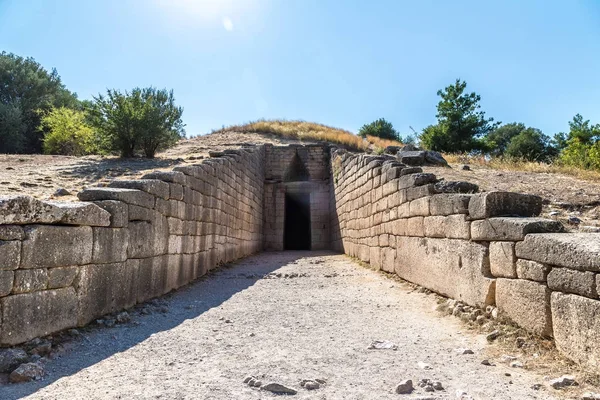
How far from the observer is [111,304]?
4504 millimetres

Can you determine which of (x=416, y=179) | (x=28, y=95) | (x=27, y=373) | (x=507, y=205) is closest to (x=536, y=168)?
(x=416, y=179)

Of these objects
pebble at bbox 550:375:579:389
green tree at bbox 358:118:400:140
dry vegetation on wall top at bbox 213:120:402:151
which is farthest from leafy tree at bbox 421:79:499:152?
pebble at bbox 550:375:579:389

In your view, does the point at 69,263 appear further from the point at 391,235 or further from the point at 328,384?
the point at 391,235

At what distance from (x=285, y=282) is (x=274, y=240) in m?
8.59

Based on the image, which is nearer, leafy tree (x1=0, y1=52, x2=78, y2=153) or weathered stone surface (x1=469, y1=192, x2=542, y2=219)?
weathered stone surface (x1=469, y1=192, x2=542, y2=219)

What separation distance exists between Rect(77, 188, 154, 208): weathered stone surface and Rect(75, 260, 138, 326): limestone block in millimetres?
736

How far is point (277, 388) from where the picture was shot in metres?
2.74

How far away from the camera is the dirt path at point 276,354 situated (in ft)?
9.04

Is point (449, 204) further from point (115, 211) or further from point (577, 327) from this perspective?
point (115, 211)

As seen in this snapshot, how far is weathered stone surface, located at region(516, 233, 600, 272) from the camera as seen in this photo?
2.91 m

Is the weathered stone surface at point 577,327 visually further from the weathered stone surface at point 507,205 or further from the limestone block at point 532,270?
the weathered stone surface at point 507,205

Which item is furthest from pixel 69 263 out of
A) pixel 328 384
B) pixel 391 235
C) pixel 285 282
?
pixel 391 235

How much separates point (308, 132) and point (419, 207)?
16.3 m

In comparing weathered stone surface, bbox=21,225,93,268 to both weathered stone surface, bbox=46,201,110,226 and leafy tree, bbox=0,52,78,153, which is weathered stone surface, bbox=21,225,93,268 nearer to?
weathered stone surface, bbox=46,201,110,226
